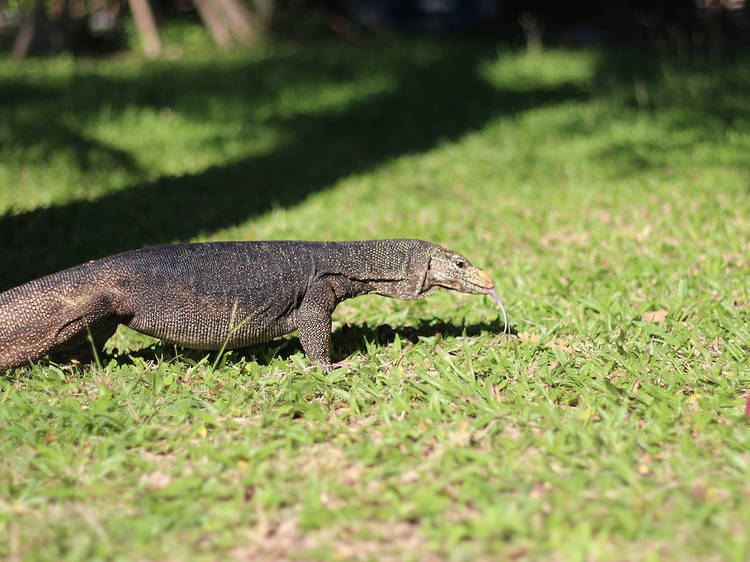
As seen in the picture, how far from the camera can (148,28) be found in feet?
38.2

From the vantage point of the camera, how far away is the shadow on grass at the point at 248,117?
542 cm

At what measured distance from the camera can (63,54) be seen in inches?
446

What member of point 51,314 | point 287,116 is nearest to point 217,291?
point 51,314

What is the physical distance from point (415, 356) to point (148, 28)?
10217 mm

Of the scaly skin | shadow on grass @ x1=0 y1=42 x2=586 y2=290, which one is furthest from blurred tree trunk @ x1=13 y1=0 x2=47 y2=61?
the scaly skin

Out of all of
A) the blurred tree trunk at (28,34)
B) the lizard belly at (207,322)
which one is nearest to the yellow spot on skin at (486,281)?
the lizard belly at (207,322)

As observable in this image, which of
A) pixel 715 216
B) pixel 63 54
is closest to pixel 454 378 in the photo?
pixel 715 216

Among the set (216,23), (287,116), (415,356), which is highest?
(216,23)

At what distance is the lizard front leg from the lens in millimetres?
3244

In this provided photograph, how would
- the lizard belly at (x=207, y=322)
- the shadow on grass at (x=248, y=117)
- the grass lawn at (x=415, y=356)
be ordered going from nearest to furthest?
the grass lawn at (x=415, y=356)
the lizard belly at (x=207, y=322)
the shadow on grass at (x=248, y=117)

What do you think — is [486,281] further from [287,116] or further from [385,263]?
[287,116]

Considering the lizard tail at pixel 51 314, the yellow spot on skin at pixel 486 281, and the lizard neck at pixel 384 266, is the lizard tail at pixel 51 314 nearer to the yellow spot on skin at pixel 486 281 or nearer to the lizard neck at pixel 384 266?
the lizard neck at pixel 384 266

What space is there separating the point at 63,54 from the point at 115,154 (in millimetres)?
5477

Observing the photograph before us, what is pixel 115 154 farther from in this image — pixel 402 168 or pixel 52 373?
pixel 52 373
